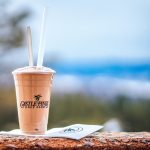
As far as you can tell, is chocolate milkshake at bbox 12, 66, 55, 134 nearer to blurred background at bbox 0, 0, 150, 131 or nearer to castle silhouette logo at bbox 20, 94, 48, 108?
castle silhouette logo at bbox 20, 94, 48, 108

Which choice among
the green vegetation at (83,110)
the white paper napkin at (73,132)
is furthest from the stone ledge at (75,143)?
the green vegetation at (83,110)

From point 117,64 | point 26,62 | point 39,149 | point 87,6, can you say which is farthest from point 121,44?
point 39,149

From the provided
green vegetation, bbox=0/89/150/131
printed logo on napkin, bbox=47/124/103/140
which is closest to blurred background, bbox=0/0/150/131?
green vegetation, bbox=0/89/150/131

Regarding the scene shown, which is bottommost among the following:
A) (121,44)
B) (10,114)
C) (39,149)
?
(39,149)

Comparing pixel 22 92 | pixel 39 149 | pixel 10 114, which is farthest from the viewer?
pixel 10 114

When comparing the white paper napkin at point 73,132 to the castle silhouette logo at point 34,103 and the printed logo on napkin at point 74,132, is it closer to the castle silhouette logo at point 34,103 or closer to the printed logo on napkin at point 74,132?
the printed logo on napkin at point 74,132

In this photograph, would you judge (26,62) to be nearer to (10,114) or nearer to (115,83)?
(10,114)

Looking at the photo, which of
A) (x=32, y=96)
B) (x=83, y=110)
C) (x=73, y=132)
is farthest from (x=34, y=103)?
(x=83, y=110)

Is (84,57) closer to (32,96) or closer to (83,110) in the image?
(83,110)
